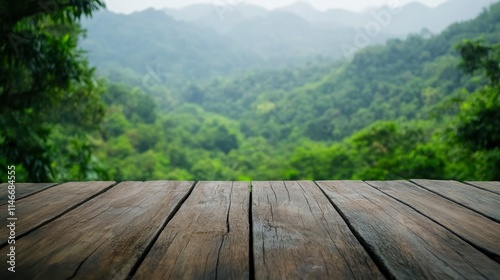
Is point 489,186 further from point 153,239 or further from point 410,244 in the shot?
point 153,239

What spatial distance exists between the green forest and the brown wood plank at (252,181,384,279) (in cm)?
205

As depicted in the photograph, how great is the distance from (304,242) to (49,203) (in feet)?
2.76

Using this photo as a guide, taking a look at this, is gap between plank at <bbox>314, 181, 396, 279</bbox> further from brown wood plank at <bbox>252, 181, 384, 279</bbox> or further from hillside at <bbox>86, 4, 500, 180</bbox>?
hillside at <bbox>86, 4, 500, 180</bbox>

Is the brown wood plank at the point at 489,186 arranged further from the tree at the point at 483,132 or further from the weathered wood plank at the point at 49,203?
the tree at the point at 483,132

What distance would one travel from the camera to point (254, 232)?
0.90 meters

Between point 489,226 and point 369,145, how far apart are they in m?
17.9

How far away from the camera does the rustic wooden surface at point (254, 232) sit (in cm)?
71

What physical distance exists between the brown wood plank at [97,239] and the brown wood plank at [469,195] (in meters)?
0.92

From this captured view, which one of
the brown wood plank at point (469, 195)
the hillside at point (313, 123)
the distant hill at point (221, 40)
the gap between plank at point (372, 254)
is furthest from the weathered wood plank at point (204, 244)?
the distant hill at point (221, 40)

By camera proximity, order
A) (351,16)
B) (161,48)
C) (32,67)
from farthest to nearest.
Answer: (351,16)
(161,48)
(32,67)

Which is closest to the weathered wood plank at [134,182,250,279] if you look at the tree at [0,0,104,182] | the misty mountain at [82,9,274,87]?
the tree at [0,0,104,182]

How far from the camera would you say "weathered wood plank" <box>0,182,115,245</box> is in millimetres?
969

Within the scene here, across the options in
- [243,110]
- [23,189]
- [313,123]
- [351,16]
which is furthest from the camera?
[351,16]

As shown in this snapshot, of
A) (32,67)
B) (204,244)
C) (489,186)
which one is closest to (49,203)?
(204,244)
